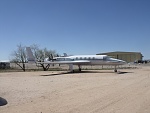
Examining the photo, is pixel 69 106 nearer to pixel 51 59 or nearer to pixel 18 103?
pixel 18 103

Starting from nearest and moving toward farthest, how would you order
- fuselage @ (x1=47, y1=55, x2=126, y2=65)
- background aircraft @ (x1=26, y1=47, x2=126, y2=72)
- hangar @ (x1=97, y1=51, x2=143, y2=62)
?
1. fuselage @ (x1=47, y1=55, x2=126, y2=65)
2. background aircraft @ (x1=26, y1=47, x2=126, y2=72)
3. hangar @ (x1=97, y1=51, x2=143, y2=62)

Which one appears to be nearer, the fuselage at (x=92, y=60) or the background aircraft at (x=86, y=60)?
the fuselage at (x=92, y=60)

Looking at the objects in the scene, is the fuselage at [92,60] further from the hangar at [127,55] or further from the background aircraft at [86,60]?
the hangar at [127,55]

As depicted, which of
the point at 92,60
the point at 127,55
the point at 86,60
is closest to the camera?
→ the point at 92,60

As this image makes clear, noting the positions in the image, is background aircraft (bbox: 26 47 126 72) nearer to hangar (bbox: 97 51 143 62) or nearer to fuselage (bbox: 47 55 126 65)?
fuselage (bbox: 47 55 126 65)

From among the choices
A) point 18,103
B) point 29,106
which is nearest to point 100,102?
point 29,106

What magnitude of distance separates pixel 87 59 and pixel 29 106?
34586 millimetres

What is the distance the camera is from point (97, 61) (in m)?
42.2

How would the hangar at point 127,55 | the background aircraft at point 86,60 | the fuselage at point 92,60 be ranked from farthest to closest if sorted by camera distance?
the hangar at point 127,55 < the background aircraft at point 86,60 < the fuselage at point 92,60

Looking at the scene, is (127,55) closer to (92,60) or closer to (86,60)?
(86,60)

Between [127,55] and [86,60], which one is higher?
[127,55]

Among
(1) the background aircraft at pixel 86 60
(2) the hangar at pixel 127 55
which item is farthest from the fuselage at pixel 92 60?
(2) the hangar at pixel 127 55

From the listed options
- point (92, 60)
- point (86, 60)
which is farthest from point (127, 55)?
point (92, 60)

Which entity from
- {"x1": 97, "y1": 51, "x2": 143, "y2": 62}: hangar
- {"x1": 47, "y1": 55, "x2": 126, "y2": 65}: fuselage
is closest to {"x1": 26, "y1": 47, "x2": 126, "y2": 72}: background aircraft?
{"x1": 47, "y1": 55, "x2": 126, "y2": 65}: fuselage
